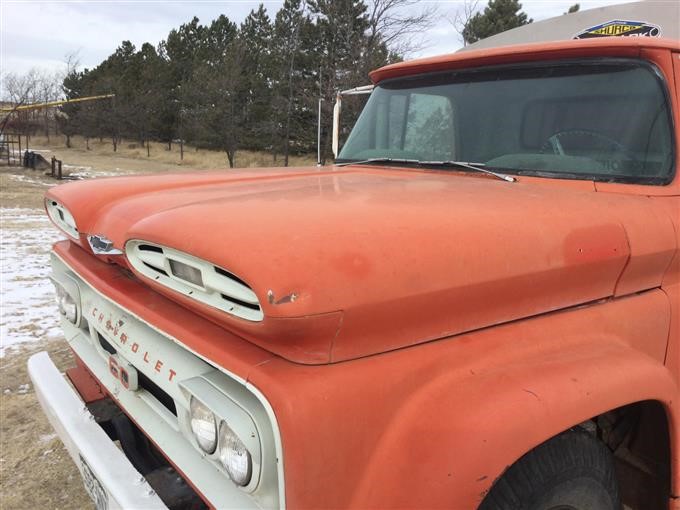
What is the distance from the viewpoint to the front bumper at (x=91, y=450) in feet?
5.00

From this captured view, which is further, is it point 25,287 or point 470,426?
point 25,287

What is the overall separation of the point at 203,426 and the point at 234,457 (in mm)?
141

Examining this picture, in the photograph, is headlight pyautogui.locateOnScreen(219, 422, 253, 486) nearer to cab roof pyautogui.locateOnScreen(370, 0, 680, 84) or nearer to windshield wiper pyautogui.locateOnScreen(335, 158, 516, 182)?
windshield wiper pyautogui.locateOnScreen(335, 158, 516, 182)

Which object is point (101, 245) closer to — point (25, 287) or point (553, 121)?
point (553, 121)

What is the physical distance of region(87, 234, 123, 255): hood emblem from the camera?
1931 mm

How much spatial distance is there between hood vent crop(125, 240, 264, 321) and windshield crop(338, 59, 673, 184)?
1397mm

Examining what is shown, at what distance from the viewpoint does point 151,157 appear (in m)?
34.8

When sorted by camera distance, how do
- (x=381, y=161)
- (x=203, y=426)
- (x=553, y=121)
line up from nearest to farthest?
(x=203, y=426) → (x=553, y=121) → (x=381, y=161)

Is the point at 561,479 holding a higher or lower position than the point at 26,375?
higher

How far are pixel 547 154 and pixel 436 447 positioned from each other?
140 cm

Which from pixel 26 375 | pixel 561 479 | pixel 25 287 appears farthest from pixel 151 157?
pixel 561 479

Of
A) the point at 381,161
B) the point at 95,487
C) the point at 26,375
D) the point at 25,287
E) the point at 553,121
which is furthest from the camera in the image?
the point at 25,287

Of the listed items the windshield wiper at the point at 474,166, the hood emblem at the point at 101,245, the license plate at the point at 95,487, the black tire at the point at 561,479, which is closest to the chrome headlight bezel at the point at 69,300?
the hood emblem at the point at 101,245

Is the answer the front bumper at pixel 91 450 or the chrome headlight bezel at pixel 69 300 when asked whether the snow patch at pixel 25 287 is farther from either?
the front bumper at pixel 91 450
